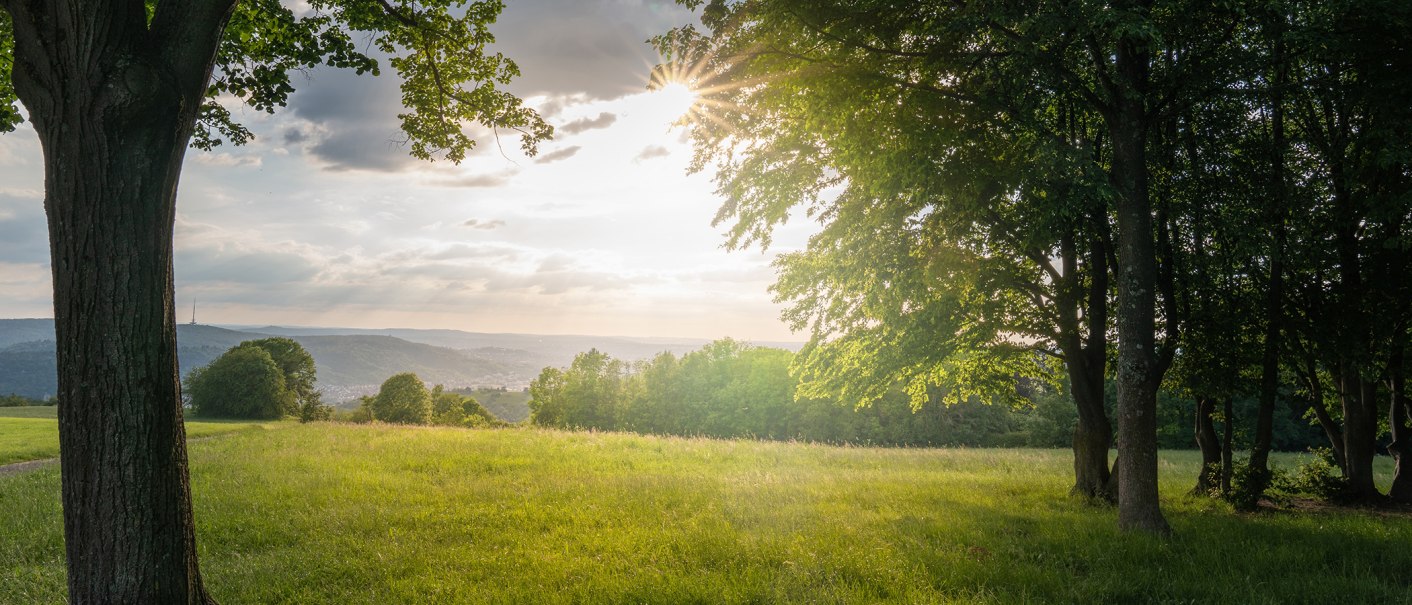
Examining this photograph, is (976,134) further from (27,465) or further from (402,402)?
(402,402)

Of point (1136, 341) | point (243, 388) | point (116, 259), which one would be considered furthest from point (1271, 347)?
point (243, 388)

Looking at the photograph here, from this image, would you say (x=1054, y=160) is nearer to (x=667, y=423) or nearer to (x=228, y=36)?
(x=228, y=36)

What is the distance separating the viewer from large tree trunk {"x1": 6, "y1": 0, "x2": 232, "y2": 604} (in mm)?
4621

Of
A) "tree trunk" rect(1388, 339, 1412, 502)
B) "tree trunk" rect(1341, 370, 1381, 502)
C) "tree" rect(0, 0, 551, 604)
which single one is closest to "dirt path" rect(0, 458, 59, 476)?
"tree" rect(0, 0, 551, 604)

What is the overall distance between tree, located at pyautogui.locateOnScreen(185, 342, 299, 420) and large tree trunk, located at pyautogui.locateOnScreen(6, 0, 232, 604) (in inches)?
2836

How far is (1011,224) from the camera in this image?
11938 millimetres

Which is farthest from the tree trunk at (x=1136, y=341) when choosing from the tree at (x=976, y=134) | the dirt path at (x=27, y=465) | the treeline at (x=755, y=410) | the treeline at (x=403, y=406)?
the treeline at (x=403, y=406)

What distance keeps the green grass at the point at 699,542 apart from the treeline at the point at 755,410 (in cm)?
4012

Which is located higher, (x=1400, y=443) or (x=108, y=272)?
(x=108, y=272)

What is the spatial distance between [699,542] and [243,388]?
72926mm

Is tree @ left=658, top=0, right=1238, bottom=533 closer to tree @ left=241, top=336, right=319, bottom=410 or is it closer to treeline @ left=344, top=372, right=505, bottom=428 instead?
treeline @ left=344, top=372, right=505, bottom=428

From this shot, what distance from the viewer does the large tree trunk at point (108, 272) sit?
4.62m

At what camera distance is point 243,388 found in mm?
64188

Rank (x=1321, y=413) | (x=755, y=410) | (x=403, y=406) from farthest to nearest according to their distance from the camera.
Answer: (x=403, y=406) < (x=755, y=410) < (x=1321, y=413)
